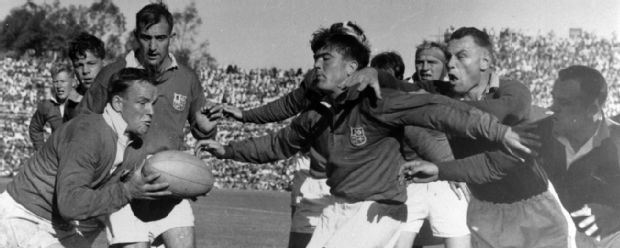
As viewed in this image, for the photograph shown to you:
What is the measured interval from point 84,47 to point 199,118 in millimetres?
1820

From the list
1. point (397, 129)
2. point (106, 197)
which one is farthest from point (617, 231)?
point (106, 197)

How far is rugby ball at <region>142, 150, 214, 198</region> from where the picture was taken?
19.0ft

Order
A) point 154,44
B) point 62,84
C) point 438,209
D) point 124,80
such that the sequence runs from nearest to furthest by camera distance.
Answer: point 124,80 < point 154,44 < point 438,209 < point 62,84

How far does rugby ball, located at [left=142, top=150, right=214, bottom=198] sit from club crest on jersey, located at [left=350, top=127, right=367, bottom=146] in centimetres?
100

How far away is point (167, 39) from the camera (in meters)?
7.17

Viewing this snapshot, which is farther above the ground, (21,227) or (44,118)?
(21,227)

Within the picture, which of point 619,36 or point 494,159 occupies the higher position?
point 619,36

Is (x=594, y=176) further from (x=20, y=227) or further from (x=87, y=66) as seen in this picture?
(x=87, y=66)

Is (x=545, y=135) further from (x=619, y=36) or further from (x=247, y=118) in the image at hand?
(x=247, y=118)

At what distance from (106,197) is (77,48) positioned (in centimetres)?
292

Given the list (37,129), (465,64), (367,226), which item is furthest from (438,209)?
(37,129)

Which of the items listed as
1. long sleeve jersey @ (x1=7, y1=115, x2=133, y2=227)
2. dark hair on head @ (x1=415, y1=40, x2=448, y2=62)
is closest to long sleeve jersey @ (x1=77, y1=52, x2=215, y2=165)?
long sleeve jersey @ (x1=7, y1=115, x2=133, y2=227)

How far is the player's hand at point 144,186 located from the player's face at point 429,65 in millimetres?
3397

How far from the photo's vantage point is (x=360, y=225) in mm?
5766
